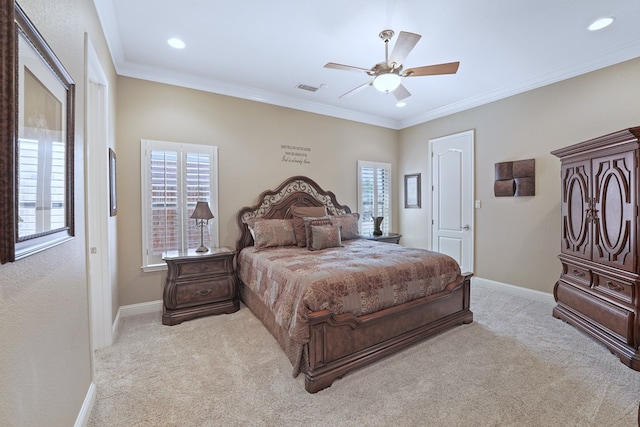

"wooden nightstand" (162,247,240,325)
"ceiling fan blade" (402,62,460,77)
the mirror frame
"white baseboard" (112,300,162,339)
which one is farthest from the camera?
"white baseboard" (112,300,162,339)

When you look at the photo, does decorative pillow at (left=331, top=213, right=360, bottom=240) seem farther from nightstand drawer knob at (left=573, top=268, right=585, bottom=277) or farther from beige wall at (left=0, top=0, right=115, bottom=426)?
beige wall at (left=0, top=0, right=115, bottom=426)

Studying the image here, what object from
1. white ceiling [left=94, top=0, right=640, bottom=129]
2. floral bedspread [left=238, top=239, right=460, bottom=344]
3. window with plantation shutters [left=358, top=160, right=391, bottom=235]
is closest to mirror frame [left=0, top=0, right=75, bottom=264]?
floral bedspread [left=238, top=239, right=460, bottom=344]

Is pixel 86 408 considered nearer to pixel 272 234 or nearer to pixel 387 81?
pixel 272 234

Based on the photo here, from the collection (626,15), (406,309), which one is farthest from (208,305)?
(626,15)

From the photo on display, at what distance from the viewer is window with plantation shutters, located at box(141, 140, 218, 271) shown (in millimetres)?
3537

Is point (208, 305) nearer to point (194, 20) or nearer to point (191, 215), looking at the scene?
point (191, 215)

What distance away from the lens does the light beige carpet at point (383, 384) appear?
6.01 feet

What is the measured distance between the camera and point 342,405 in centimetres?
194

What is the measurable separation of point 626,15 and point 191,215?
493 centimetres

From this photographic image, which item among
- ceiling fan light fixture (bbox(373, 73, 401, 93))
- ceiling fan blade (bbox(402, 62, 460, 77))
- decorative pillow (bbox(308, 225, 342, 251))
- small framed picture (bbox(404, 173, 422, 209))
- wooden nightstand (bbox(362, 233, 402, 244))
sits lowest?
wooden nightstand (bbox(362, 233, 402, 244))

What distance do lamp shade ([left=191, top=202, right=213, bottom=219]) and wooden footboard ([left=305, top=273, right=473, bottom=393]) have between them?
6.93ft

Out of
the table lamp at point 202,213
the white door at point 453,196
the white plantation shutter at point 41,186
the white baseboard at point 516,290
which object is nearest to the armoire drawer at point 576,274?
the white baseboard at point 516,290

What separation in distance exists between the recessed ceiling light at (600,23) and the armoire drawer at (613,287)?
243cm

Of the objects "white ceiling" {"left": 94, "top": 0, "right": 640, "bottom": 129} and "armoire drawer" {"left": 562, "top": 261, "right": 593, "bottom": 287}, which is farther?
"armoire drawer" {"left": 562, "top": 261, "right": 593, "bottom": 287}
